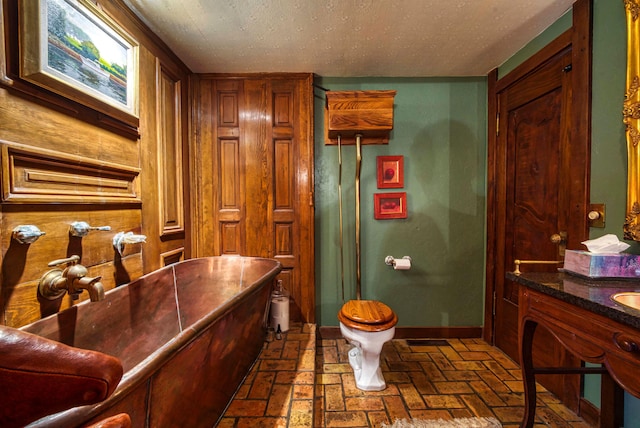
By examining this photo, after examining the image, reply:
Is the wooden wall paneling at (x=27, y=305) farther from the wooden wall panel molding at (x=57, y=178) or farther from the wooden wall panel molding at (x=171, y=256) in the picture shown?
the wooden wall panel molding at (x=171, y=256)

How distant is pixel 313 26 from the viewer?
5.03 feet

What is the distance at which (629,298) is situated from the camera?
851 millimetres

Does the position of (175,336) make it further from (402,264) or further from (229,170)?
(402,264)

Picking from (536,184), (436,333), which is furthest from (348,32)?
(436,333)

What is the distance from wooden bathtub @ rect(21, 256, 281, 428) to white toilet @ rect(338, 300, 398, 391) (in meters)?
0.57

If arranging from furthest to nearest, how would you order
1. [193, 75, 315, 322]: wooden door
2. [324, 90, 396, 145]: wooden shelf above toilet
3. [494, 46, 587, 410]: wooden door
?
[193, 75, 315, 322]: wooden door → [324, 90, 396, 145]: wooden shelf above toilet → [494, 46, 587, 410]: wooden door

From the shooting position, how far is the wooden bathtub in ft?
2.13

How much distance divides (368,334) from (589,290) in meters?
1.01

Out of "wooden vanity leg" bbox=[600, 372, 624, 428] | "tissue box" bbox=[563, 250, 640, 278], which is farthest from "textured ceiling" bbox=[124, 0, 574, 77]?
"wooden vanity leg" bbox=[600, 372, 624, 428]

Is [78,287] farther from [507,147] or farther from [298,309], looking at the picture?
[507,147]

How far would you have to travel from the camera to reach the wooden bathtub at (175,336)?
2.13 feet

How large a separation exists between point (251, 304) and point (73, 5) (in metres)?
1.62

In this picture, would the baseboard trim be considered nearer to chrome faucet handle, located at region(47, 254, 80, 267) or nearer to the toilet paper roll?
the toilet paper roll

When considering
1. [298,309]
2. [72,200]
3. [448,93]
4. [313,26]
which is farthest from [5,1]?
[448,93]
